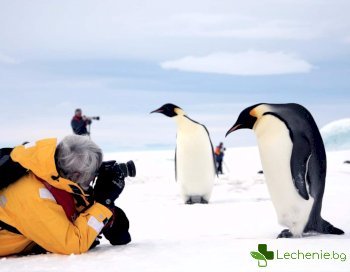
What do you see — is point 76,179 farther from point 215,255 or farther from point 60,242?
point 215,255

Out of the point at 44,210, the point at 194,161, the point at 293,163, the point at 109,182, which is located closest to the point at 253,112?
the point at 293,163

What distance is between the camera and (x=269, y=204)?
7.52 meters

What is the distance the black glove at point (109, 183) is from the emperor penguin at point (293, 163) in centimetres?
164

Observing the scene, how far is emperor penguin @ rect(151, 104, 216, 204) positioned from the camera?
28.2 ft

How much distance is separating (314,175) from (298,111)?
0.52 m

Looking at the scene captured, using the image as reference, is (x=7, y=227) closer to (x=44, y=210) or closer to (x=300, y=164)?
(x=44, y=210)

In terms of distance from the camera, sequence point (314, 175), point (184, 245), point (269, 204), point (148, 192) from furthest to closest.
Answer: point (148, 192)
point (269, 204)
point (314, 175)
point (184, 245)

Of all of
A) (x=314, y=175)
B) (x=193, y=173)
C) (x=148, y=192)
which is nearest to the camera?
(x=314, y=175)

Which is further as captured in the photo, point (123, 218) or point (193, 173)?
point (193, 173)

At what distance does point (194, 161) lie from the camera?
340 inches

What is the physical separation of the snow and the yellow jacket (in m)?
25.0

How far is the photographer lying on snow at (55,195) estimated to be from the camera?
8.84ft

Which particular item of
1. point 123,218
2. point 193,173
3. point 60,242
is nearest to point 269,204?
point 193,173

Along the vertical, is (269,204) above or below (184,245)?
below
